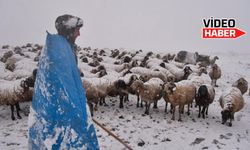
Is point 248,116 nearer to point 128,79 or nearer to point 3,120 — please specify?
point 128,79

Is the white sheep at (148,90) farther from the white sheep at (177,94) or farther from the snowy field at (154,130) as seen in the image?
the snowy field at (154,130)

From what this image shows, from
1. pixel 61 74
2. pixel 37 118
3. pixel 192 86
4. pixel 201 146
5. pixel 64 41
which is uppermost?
pixel 64 41

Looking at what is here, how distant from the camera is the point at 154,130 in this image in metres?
9.52

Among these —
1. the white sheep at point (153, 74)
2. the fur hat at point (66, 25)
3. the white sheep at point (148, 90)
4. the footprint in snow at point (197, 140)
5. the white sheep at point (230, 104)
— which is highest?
the fur hat at point (66, 25)

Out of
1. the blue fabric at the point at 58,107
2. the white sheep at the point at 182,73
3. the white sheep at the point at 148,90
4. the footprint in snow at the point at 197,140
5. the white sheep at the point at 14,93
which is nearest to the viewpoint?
the blue fabric at the point at 58,107

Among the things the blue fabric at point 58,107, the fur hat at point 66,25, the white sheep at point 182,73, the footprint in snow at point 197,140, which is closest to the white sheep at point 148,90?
the footprint in snow at point 197,140

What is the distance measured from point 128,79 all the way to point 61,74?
30.2ft

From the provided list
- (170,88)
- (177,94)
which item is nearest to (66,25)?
(170,88)

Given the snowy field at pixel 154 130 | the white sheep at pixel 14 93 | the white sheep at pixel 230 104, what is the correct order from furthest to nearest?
the white sheep at pixel 230 104
the white sheep at pixel 14 93
the snowy field at pixel 154 130

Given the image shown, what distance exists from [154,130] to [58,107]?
7366 mm

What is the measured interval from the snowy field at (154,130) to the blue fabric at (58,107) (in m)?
5.43

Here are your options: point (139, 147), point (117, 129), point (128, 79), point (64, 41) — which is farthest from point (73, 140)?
point (128, 79)

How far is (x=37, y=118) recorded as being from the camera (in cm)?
270

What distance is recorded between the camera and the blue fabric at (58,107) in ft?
8.51
